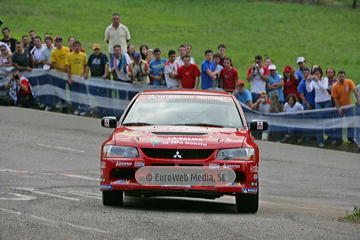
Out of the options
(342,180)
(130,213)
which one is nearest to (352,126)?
(342,180)

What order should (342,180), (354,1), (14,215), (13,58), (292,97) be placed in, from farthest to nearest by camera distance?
(354,1) → (13,58) → (292,97) → (342,180) → (14,215)

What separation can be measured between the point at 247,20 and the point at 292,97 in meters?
55.2

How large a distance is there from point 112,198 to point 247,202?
1.66 metres

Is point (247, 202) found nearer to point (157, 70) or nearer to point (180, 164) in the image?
point (180, 164)

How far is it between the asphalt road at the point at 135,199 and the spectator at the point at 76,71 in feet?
4.81

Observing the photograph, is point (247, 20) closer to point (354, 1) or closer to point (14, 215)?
point (354, 1)

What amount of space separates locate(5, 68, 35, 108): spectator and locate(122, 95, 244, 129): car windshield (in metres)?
11.7

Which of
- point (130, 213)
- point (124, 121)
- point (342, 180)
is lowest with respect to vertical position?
point (342, 180)

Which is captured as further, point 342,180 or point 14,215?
point 342,180

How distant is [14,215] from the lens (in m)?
7.84

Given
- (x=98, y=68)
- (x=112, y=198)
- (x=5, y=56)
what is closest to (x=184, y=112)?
(x=112, y=198)

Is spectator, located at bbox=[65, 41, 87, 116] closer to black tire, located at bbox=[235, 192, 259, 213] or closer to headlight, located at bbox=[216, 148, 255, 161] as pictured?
black tire, located at bbox=[235, 192, 259, 213]

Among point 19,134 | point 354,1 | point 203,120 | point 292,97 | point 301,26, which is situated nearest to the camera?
point 203,120

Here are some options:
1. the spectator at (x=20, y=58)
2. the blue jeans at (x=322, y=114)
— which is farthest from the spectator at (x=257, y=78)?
the spectator at (x=20, y=58)
